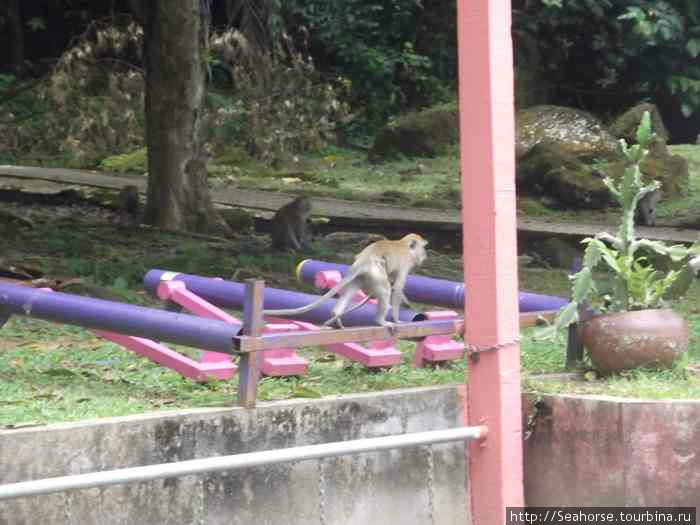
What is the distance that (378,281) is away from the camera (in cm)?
598

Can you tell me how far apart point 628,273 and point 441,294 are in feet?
3.87

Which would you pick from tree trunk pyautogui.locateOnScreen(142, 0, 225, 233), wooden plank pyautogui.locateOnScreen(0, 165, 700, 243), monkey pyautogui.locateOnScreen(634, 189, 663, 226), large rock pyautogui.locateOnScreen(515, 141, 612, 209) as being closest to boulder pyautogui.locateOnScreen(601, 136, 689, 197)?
large rock pyautogui.locateOnScreen(515, 141, 612, 209)

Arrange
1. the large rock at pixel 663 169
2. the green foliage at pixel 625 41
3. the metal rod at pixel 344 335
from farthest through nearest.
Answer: the large rock at pixel 663 169
the green foliage at pixel 625 41
the metal rod at pixel 344 335

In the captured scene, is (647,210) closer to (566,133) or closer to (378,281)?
(566,133)

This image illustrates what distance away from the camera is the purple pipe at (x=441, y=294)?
6.57m

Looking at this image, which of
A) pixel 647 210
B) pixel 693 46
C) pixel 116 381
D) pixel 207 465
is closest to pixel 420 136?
pixel 647 210

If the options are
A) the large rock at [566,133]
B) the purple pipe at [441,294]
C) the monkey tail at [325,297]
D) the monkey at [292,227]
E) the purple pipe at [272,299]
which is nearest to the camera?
the monkey tail at [325,297]

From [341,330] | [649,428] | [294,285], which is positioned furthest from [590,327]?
[294,285]

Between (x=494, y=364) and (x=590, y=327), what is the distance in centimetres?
86

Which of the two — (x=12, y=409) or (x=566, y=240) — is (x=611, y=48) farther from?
(x=12, y=409)

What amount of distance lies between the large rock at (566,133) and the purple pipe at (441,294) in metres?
8.50

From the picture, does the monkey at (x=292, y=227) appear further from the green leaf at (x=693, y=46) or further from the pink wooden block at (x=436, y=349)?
the pink wooden block at (x=436, y=349)

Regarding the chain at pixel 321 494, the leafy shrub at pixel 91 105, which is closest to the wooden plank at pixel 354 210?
the leafy shrub at pixel 91 105

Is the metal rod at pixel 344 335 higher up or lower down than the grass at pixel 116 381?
higher up
